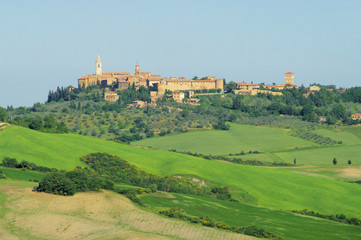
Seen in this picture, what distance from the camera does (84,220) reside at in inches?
1876

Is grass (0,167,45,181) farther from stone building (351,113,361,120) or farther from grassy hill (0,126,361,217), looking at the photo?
stone building (351,113,361,120)

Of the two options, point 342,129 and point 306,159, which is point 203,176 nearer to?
point 306,159

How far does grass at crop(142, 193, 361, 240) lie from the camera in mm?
53531

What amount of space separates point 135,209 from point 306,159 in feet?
248

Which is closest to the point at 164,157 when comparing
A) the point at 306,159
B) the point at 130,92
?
the point at 306,159

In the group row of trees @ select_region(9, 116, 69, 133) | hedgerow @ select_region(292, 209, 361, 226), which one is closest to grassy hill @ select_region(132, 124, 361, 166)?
row of trees @ select_region(9, 116, 69, 133)

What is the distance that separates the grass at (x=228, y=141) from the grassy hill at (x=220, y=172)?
35.5 m

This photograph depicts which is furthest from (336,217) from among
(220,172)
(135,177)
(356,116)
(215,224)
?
(356,116)

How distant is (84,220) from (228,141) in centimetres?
9730

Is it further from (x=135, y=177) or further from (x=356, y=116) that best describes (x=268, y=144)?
(x=135, y=177)

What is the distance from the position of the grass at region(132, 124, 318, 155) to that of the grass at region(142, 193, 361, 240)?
66.1m

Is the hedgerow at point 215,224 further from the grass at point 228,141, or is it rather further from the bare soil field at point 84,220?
the grass at point 228,141

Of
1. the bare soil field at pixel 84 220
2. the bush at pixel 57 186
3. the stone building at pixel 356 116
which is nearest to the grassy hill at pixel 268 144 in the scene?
the stone building at pixel 356 116

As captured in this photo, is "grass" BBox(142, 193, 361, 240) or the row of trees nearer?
"grass" BBox(142, 193, 361, 240)
